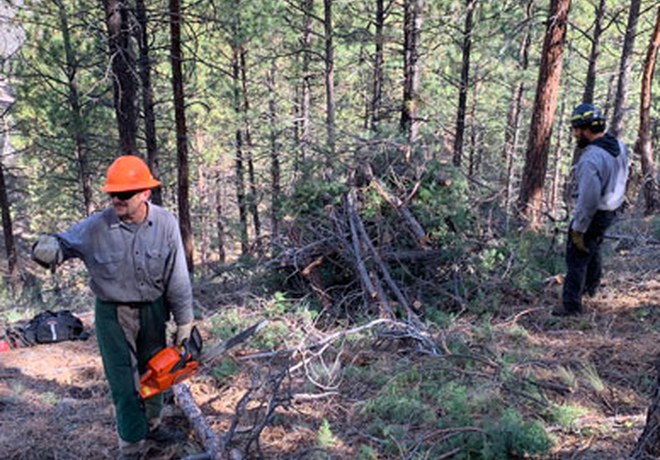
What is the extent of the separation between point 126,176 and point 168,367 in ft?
4.05

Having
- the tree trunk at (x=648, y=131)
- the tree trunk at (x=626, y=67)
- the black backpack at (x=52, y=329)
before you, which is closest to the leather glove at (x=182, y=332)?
the black backpack at (x=52, y=329)

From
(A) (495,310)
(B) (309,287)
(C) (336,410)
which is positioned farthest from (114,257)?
(A) (495,310)

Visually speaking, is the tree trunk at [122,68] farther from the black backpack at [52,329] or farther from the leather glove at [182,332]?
the leather glove at [182,332]

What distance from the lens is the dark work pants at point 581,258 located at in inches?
201

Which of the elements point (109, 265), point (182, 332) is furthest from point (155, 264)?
point (182, 332)

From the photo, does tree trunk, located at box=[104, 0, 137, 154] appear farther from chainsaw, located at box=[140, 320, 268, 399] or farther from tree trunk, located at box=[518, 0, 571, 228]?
tree trunk, located at box=[518, 0, 571, 228]

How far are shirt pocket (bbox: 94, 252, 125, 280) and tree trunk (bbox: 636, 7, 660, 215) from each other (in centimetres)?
1124

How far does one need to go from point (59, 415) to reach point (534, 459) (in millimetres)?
3667

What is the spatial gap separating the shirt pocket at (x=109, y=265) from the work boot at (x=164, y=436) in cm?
127

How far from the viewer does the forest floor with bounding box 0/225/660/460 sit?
10.8ft

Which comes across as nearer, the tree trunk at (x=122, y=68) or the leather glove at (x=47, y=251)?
the leather glove at (x=47, y=251)

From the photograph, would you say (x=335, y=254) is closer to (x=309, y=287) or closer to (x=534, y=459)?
(x=309, y=287)

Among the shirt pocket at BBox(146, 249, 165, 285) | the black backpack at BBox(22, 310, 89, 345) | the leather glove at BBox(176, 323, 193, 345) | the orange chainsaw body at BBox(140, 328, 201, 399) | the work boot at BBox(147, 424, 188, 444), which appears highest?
the shirt pocket at BBox(146, 249, 165, 285)

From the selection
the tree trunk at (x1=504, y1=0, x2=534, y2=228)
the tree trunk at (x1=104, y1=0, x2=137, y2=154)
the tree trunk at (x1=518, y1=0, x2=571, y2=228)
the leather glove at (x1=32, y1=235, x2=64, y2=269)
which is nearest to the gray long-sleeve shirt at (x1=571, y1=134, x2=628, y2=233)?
the tree trunk at (x1=518, y1=0, x2=571, y2=228)
